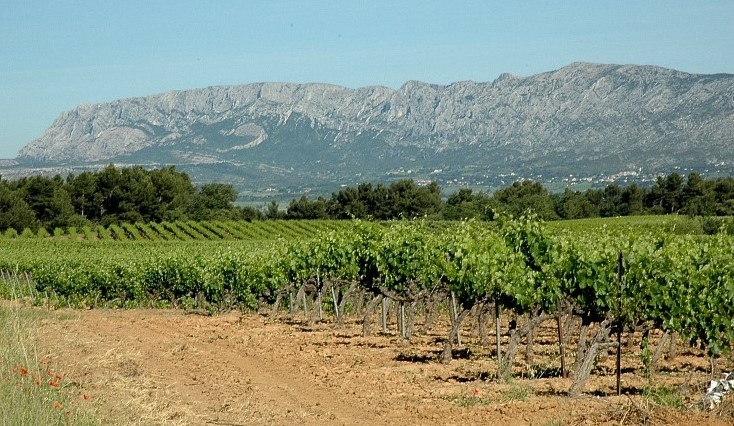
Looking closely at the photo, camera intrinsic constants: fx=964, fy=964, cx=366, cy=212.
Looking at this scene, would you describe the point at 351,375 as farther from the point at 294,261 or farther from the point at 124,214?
the point at 124,214

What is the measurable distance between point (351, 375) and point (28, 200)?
96.8 meters

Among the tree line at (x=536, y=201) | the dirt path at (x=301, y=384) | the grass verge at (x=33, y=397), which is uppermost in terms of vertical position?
the grass verge at (x=33, y=397)

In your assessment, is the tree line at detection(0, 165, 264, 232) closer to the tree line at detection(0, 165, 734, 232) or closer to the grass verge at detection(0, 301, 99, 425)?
the tree line at detection(0, 165, 734, 232)

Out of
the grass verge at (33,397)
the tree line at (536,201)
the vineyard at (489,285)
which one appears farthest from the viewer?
the tree line at (536,201)

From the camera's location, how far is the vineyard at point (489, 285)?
14078 mm

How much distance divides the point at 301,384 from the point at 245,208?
106 metres

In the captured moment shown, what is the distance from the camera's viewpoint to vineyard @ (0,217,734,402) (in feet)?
46.2

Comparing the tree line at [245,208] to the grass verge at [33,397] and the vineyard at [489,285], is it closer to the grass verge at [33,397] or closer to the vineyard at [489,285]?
the vineyard at [489,285]

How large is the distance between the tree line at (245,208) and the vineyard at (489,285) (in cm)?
6515

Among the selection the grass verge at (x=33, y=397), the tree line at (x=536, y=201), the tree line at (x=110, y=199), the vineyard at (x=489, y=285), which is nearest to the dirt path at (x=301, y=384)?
the grass verge at (x=33, y=397)

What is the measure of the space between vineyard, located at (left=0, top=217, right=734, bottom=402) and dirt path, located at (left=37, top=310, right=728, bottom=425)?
0.66 meters

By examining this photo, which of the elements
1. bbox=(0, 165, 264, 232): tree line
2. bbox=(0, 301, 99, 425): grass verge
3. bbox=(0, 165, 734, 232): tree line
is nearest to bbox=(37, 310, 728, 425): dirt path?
bbox=(0, 301, 99, 425): grass verge

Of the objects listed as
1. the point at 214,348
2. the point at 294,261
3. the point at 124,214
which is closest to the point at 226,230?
the point at 124,214

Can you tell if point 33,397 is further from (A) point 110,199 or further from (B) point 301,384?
(A) point 110,199
